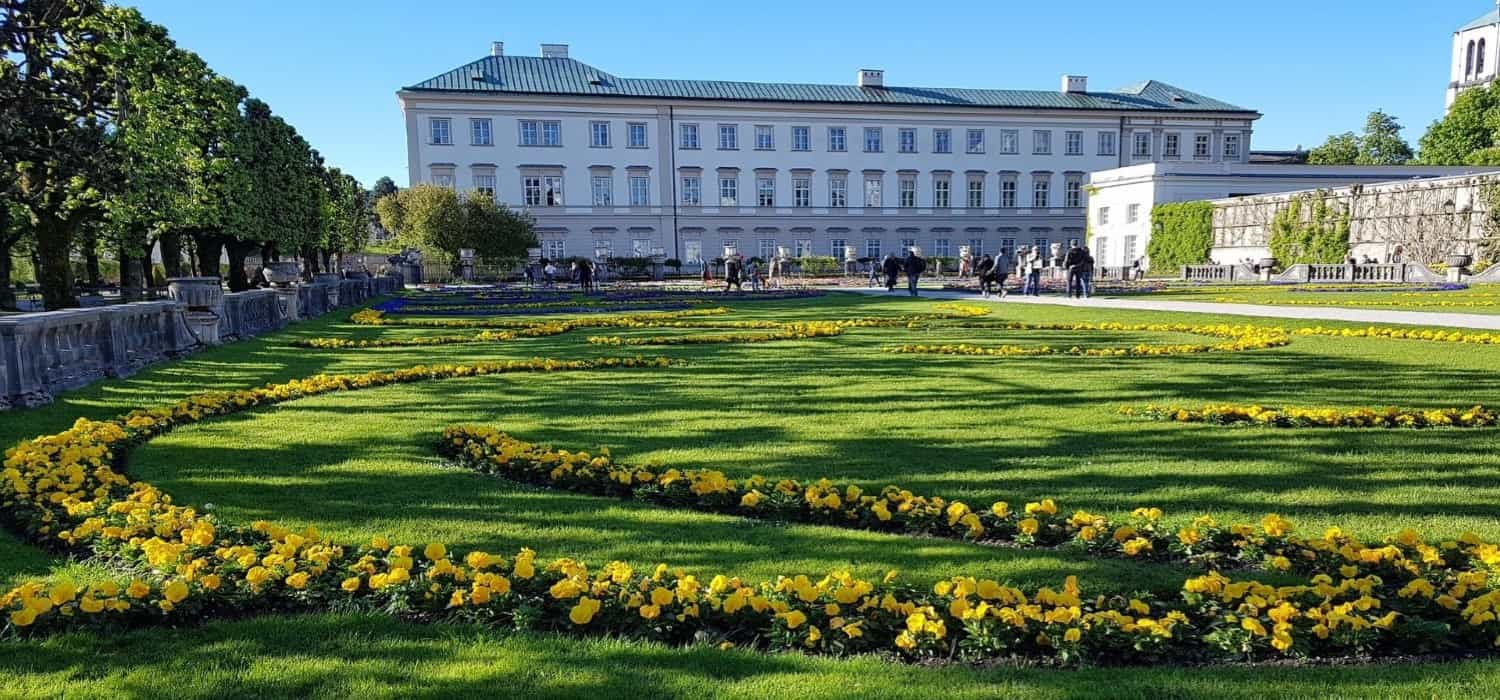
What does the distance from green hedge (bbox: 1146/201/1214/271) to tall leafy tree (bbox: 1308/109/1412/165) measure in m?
42.3

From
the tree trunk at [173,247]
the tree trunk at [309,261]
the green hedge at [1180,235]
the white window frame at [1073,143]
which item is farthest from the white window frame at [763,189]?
the tree trunk at [173,247]

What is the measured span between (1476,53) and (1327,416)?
12407 centimetres

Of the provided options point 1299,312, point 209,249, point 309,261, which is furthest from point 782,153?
point 1299,312

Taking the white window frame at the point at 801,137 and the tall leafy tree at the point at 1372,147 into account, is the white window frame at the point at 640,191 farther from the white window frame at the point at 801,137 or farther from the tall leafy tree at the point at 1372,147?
the tall leafy tree at the point at 1372,147

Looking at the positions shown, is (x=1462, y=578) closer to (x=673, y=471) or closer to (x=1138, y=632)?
(x=1138, y=632)

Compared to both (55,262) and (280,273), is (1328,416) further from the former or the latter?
(280,273)

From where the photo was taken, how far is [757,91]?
62188 millimetres

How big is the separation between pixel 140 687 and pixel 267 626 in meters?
0.48

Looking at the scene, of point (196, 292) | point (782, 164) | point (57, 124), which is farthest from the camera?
point (782, 164)

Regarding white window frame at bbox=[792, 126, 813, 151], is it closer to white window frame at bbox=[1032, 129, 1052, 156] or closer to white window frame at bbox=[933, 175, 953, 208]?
white window frame at bbox=[933, 175, 953, 208]

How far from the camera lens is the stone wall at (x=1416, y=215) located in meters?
31.2

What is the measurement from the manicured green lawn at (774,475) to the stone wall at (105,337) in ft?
1.05

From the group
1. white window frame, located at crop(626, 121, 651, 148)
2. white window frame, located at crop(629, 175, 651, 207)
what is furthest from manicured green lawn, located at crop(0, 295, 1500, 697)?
white window frame, located at crop(626, 121, 651, 148)

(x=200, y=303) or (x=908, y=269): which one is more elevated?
(x=908, y=269)
